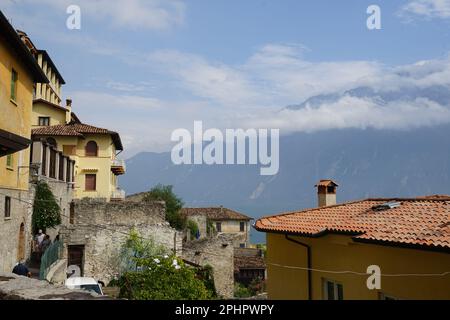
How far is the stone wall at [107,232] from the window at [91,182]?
33.1 feet

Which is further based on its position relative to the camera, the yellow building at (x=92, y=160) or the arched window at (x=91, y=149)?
the arched window at (x=91, y=149)

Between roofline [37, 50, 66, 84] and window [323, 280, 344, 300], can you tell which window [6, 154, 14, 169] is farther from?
roofline [37, 50, 66, 84]

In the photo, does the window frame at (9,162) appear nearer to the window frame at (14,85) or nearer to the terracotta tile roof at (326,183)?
the window frame at (14,85)

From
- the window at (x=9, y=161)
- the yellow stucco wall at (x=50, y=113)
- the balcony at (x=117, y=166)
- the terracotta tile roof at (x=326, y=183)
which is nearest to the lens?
the window at (x=9, y=161)

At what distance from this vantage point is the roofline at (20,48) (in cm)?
1470

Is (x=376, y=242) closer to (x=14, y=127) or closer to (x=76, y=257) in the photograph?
(x=14, y=127)

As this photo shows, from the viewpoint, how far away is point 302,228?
12.4m

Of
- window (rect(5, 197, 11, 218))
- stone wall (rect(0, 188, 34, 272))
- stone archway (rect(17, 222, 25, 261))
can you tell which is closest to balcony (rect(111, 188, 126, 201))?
stone wall (rect(0, 188, 34, 272))

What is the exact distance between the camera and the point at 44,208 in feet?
78.8

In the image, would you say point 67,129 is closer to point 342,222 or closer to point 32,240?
point 32,240

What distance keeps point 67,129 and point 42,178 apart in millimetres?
18376

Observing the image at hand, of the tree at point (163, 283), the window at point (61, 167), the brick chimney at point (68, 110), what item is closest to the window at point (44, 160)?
the window at point (61, 167)

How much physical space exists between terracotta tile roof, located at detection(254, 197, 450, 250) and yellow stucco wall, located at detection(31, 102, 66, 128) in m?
36.1
